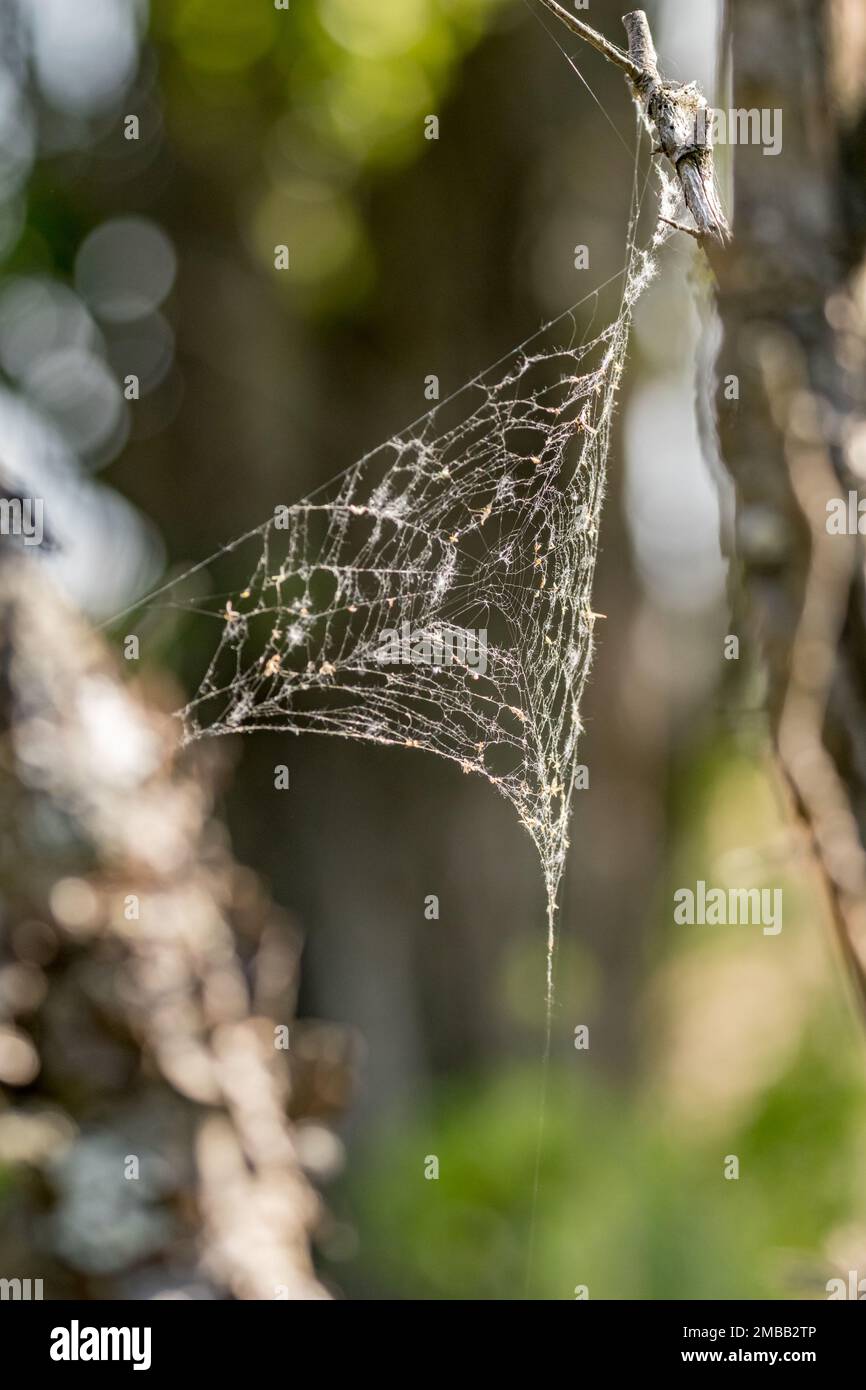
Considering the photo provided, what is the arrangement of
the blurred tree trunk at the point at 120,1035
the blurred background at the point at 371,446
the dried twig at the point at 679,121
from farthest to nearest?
the blurred background at the point at 371,446 → the blurred tree trunk at the point at 120,1035 → the dried twig at the point at 679,121

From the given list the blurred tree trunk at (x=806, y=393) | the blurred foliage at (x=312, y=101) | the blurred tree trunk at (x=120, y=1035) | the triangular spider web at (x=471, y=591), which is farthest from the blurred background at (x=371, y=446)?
the blurred tree trunk at (x=806, y=393)

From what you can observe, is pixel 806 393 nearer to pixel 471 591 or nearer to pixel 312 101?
pixel 471 591

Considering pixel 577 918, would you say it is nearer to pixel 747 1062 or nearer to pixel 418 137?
A: pixel 747 1062

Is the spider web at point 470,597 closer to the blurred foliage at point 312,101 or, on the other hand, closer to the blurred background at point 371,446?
the blurred background at point 371,446

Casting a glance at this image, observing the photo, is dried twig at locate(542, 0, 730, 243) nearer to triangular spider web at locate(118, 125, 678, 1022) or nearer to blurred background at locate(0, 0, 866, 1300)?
triangular spider web at locate(118, 125, 678, 1022)

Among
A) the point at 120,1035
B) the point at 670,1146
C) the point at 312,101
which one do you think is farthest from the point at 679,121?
the point at 670,1146
